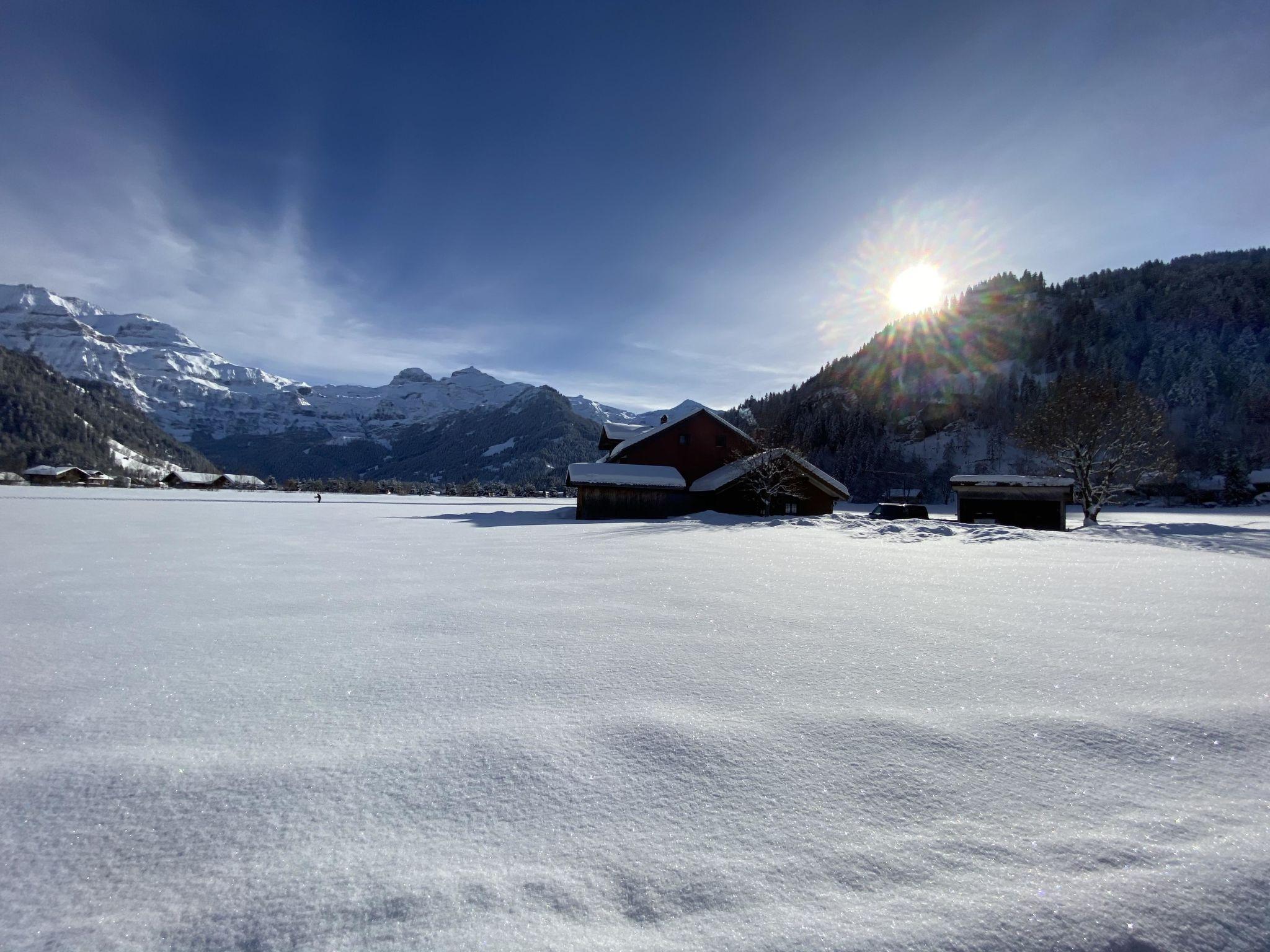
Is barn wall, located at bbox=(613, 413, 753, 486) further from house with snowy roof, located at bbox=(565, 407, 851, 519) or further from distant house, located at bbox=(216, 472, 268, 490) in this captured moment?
distant house, located at bbox=(216, 472, 268, 490)

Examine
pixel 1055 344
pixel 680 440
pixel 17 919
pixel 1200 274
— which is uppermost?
pixel 1200 274

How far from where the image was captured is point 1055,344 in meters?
95.0

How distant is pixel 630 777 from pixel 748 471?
25.0 m

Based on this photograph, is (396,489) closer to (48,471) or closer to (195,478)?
(195,478)

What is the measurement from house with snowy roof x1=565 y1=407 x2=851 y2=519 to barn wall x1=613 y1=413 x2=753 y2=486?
4 centimetres

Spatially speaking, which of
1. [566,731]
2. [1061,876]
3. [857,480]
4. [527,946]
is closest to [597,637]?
[566,731]

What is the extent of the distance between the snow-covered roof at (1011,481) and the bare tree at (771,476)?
7.20m

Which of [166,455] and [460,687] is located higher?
[166,455]

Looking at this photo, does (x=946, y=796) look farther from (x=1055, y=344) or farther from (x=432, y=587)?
(x=1055, y=344)

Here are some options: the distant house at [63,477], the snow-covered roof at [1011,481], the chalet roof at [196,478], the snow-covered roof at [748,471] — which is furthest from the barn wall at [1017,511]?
the chalet roof at [196,478]

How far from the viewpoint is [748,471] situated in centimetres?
2655

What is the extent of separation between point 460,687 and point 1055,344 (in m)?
126

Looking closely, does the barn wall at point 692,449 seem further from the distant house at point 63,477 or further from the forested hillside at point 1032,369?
the distant house at point 63,477

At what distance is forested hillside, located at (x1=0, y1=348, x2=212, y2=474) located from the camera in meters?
116
